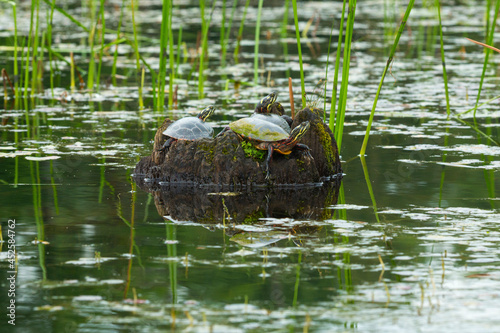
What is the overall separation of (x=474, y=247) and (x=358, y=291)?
94cm

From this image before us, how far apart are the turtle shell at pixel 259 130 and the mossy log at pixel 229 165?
8 cm

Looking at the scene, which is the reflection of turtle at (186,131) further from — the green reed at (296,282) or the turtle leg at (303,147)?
the green reed at (296,282)

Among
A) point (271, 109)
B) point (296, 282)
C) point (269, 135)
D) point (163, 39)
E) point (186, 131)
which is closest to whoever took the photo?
point (296, 282)

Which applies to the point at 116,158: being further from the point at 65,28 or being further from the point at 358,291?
the point at 65,28

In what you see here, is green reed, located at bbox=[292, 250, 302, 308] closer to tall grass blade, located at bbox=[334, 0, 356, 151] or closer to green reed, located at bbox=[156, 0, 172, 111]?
tall grass blade, located at bbox=[334, 0, 356, 151]

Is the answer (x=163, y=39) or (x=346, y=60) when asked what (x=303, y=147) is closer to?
(x=346, y=60)

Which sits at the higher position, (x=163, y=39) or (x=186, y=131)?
(x=163, y=39)

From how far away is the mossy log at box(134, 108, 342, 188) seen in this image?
6.02 metres

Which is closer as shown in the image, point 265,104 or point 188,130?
point 188,130

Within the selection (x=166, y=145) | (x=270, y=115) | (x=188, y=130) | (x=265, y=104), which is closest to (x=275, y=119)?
(x=270, y=115)

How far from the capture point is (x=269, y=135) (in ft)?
19.6

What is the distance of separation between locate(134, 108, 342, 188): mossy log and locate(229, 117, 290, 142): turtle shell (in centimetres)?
8

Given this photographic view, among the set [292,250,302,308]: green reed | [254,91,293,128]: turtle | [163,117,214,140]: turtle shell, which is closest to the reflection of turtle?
[163,117,214,140]: turtle shell

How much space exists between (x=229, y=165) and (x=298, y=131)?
0.58 m
